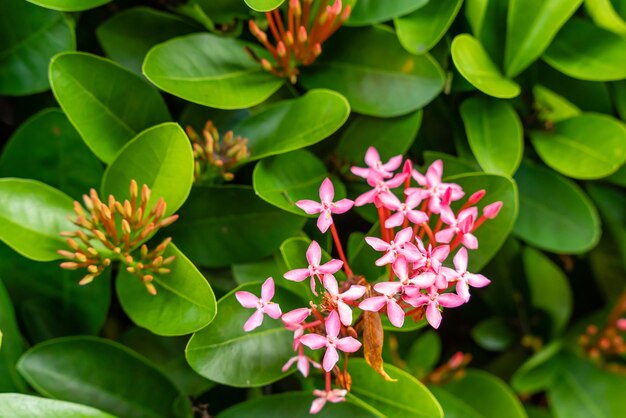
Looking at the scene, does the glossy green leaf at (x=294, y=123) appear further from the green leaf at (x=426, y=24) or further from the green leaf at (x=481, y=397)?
the green leaf at (x=481, y=397)

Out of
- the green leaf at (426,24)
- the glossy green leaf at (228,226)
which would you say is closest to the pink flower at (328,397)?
the glossy green leaf at (228,226)

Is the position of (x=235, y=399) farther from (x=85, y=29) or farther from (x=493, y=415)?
(x=85, y=29)

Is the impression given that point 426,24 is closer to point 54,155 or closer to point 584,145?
point 584,145

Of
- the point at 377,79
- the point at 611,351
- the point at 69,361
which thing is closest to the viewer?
the point at 69,361

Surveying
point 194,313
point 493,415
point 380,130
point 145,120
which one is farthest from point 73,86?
point 493,415

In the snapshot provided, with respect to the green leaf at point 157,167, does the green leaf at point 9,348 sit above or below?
below

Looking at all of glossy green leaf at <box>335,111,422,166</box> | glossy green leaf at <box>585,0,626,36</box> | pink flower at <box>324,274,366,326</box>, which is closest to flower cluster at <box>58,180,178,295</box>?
pink flower at <box>324,274,366,326</box>

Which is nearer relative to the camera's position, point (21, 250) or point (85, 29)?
point (21, 250)
